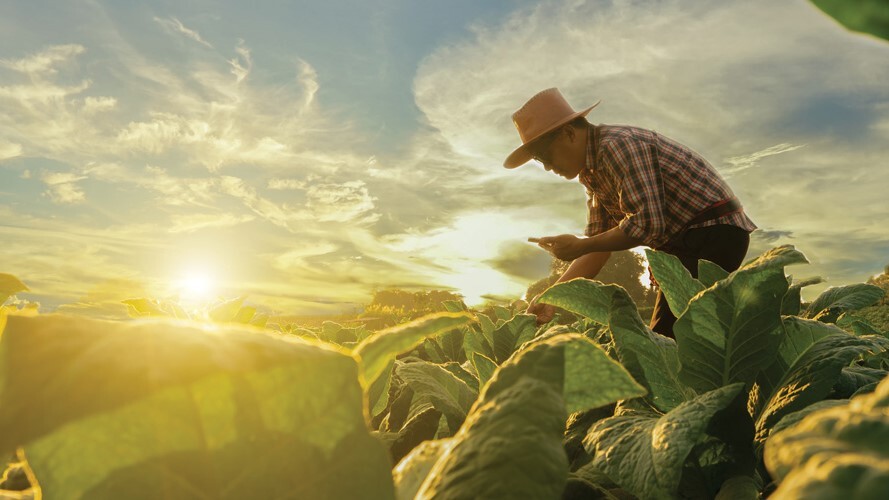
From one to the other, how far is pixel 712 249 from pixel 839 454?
4.92 m

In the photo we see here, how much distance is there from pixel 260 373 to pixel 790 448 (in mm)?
499

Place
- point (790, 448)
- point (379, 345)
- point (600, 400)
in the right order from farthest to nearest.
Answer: point (600, 400) → point (379, 345) → point (790, 448)

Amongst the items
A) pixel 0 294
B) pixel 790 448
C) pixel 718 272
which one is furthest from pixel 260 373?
pixel 718 272

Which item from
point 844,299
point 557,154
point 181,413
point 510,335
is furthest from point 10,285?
point 557,154

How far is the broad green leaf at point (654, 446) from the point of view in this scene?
1050 millimetres

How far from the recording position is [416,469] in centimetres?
82

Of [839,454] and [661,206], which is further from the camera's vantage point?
[661,206]

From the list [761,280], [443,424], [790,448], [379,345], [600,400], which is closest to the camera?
[790,448]

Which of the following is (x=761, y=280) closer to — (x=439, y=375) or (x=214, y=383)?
(x=439, y=375)

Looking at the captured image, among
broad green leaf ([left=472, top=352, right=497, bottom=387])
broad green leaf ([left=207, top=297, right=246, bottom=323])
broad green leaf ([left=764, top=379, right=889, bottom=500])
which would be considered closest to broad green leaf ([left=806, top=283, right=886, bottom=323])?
broad green leaf ([left=472, top=352, right=497, bottom=387])

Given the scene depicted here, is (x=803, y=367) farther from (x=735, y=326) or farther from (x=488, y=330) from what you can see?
(x=488, y=330)

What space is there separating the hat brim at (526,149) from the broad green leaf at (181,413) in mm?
5603

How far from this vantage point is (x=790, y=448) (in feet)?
1.75

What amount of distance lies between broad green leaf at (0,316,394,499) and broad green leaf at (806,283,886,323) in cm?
303
